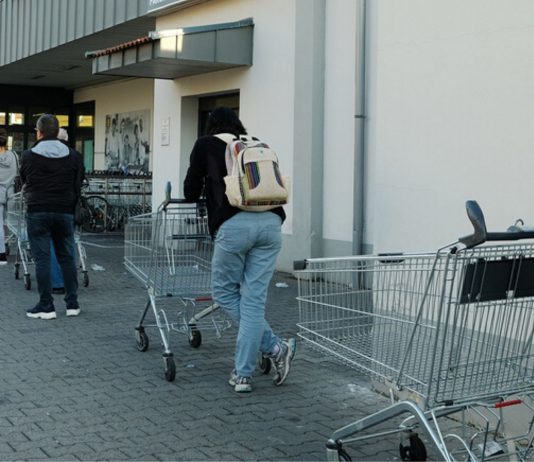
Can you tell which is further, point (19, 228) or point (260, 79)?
point (260, 79)

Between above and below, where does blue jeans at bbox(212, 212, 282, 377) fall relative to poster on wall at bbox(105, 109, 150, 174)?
below

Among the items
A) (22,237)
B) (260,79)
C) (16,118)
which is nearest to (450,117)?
(22,237)

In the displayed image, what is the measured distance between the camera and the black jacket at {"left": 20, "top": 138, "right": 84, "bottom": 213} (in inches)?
329

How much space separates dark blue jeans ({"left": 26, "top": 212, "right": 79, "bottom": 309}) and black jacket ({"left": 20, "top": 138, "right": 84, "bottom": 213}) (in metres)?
0.09

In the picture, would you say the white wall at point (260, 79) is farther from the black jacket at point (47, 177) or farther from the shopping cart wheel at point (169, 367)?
the shopping cart wheel at point (169, 367)

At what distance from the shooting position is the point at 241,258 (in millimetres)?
5883

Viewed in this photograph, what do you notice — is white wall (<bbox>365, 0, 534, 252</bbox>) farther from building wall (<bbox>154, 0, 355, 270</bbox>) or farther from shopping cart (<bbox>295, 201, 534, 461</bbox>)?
building wall (<bbox>154, 0, 355, 270</bbox>)

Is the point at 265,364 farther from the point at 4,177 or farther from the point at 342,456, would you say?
the point at 4,177

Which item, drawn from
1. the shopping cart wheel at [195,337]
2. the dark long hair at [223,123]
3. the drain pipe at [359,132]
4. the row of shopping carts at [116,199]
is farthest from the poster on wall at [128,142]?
the dark long hair at [223,123]

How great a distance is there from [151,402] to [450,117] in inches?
116

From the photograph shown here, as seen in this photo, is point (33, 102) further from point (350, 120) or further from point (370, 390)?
point (370, 390)

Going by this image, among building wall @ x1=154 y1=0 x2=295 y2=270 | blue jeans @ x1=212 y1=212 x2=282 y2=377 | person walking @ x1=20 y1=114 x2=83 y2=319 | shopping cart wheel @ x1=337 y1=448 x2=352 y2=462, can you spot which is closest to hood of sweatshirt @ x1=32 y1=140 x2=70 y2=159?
person walking @ x1=20 y1=114 x2=83 y2=319

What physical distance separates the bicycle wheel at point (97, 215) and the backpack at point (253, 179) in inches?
539

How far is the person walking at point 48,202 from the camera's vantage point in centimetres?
835
